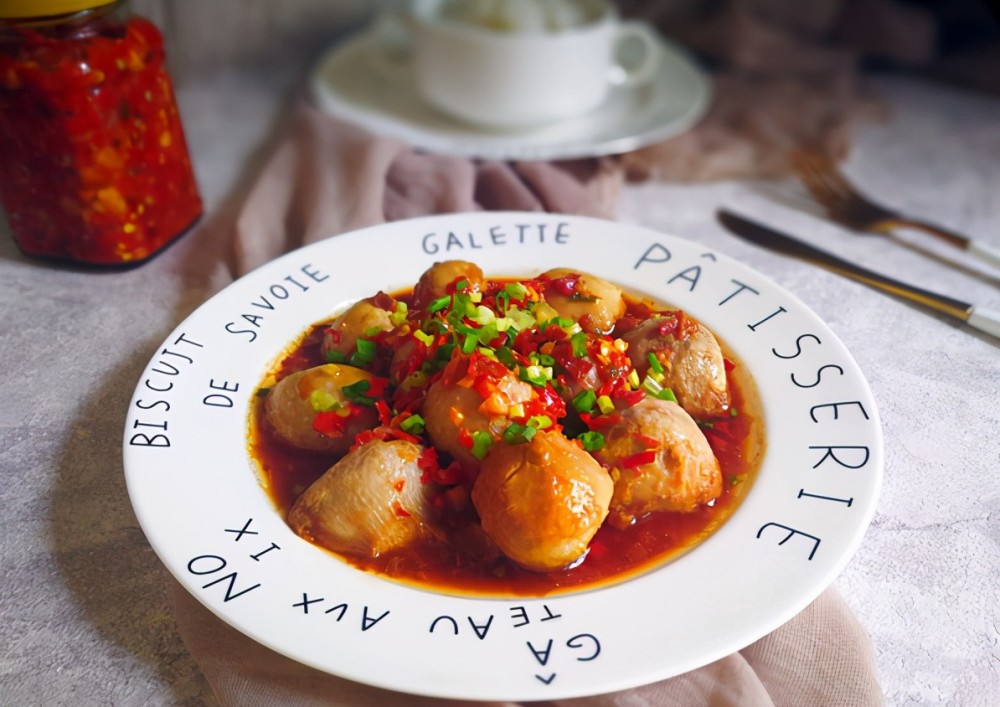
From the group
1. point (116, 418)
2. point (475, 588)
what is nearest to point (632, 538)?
point (475, 588)

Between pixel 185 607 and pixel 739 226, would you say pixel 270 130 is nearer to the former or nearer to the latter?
pixel 739 226

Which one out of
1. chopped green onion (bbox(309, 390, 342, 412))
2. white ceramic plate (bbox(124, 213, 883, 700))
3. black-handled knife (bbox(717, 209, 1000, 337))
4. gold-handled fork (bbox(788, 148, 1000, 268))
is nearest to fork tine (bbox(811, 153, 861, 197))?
gold-handled fork (bbox(788, 148, 1000, 268))

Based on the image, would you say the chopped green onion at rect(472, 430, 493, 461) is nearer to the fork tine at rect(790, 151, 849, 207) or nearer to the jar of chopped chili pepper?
the jar of chopped chili pepper

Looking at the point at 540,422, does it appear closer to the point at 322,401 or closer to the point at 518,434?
the point at 518,434

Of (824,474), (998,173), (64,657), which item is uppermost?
(824,474)

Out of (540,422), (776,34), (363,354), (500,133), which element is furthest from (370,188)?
(776,34)
